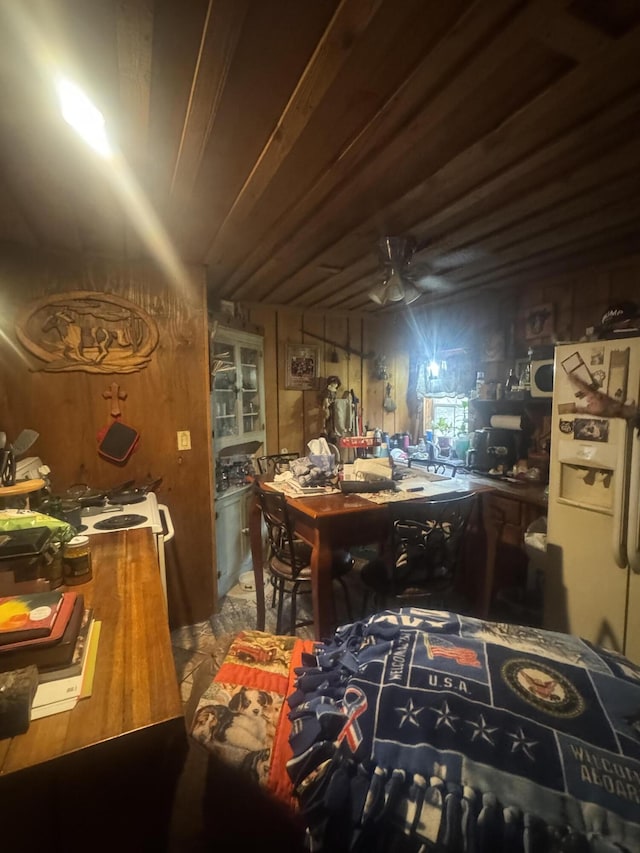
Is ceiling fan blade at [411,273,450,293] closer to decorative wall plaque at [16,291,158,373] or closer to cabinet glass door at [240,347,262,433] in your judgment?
cabinet glass door at [240,347,262,433]

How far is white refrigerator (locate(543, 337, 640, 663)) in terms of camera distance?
5.80 ft

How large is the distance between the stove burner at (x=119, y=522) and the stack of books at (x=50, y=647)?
78 centimetres

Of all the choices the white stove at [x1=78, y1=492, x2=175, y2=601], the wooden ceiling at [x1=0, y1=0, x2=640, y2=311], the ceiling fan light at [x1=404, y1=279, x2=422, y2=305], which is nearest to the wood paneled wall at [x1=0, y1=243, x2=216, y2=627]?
the wooden ceiling at [x1=0, y1=0, x2=640, y2=311]

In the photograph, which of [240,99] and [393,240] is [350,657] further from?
[393,240]

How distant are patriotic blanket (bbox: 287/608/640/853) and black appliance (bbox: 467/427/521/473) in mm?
2226

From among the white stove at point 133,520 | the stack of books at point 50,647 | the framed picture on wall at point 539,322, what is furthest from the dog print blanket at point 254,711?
the framed picture on wall at point 539,322

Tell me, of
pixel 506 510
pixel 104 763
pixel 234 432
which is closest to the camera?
pixel 104 763

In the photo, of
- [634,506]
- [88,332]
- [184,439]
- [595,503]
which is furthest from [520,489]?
[88,332]

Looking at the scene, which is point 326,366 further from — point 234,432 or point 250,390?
point 234,432

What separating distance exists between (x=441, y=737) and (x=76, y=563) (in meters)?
1.18

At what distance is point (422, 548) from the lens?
1846mm

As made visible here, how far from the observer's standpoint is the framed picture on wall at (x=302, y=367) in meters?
3.74

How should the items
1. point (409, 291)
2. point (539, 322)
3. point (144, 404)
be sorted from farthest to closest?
point (539, 322) → point (144, 404) → point (409, 291)

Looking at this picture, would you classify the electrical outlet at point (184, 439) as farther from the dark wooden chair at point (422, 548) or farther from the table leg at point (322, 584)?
the dark wooden chair at point (422, 548)
